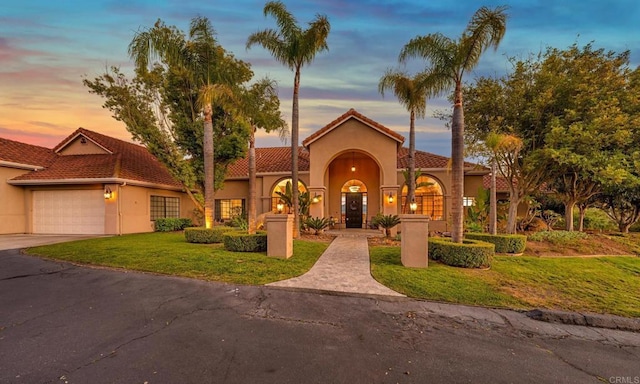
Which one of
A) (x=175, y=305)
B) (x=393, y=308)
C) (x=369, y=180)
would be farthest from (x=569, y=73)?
(x=175, y=305)

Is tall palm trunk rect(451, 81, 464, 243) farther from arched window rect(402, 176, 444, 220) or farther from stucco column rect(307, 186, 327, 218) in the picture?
arched window rect(402, 176, 444, 220)

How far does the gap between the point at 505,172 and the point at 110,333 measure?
630 inches

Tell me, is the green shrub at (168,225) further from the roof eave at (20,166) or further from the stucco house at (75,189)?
the roof eave at (20,166)

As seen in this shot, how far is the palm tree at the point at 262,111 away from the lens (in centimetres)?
1232

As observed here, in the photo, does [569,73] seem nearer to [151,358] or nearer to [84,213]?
[151,358]

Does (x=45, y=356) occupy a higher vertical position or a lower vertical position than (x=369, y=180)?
lower

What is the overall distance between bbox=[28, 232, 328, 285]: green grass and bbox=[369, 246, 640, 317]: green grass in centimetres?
273

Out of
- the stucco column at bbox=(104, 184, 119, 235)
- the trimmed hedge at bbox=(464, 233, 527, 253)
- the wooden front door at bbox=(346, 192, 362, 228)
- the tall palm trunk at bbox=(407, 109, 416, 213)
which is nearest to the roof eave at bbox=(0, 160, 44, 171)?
the stucco column at bbox=(104, 184, 119, 235)

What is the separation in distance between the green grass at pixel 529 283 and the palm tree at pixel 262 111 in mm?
7702

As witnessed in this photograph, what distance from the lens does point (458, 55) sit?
8.42m

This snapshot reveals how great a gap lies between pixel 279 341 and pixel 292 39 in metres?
12.2

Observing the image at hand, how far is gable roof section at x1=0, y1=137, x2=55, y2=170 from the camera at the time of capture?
1479 cm

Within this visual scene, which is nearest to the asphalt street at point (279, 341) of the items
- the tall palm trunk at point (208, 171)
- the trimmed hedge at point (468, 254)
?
the trimmed hedge at point (468, 254)

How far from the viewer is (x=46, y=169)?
15.9 meters
